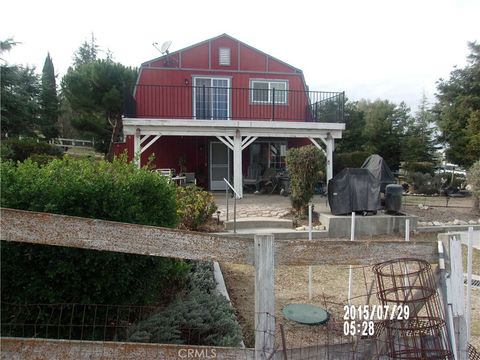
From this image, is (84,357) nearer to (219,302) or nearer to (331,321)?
(219,302)

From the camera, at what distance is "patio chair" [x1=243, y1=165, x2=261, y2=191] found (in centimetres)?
1575

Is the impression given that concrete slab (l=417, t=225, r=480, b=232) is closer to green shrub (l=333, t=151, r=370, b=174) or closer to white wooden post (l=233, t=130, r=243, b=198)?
white wooden post (l=233, t=130, r=243, b=198)

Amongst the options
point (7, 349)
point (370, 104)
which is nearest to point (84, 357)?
point (7, 349)

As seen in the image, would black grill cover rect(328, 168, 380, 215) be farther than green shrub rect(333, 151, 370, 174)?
No

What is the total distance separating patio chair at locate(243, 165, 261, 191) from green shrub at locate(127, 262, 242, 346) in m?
11.9

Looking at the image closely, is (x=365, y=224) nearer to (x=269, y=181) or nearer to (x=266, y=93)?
(x=269, y=181)

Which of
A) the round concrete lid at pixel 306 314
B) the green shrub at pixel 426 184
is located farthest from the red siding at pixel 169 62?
the round concrete lid at pixel 306 314

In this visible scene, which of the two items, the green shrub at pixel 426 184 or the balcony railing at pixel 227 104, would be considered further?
Answer: the green shrub at pixel 426 184

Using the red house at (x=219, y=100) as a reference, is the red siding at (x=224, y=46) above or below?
above

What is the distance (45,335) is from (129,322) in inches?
25.6

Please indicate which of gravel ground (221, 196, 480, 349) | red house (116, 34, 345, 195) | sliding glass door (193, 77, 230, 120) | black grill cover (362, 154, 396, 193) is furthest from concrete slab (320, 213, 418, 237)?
sliding glass door (193, 77, 230, 120)

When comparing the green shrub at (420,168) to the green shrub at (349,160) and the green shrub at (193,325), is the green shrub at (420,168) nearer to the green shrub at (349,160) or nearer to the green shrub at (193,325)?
the green shrub at (349,160)

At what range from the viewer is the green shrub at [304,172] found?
9344mm

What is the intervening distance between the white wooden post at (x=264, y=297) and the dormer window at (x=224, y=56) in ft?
51.0
